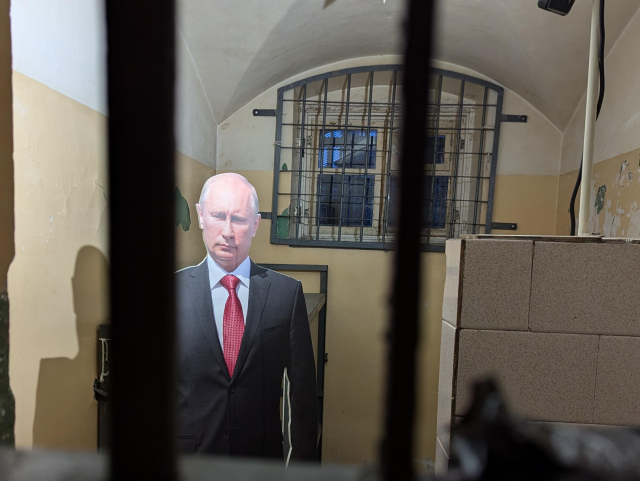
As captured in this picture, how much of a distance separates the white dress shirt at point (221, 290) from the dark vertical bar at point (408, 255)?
1142 mm

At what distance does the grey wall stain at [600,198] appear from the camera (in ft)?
7.06

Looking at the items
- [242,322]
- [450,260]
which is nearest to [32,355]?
[242,322]

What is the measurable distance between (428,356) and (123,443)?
2.75m

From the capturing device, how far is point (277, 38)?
2.27 m

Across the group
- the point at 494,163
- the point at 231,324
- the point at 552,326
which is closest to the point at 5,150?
the point at 231,324

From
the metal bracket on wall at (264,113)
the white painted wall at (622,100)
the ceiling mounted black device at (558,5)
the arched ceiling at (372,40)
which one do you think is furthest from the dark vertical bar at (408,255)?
the metal bracket on wall at (264,113)

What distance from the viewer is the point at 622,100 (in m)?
1.97

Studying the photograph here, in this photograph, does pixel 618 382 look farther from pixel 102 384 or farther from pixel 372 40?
pixel 372 40

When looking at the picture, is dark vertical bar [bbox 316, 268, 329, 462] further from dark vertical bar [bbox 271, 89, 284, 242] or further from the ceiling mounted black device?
the ceiling mounted black device

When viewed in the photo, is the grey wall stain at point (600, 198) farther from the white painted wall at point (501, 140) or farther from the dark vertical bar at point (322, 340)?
the dark vertical bar at point (322, 340)

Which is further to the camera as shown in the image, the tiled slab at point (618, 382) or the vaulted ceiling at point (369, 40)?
the vaulted ceiling at point (369, 40)

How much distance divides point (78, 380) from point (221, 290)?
0.53m

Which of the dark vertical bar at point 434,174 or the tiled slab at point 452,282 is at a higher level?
the dark vertical bar at point 434,174

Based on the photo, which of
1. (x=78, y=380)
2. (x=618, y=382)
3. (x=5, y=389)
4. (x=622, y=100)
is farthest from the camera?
(x=622, y=100)
